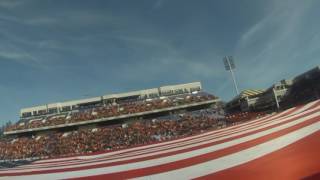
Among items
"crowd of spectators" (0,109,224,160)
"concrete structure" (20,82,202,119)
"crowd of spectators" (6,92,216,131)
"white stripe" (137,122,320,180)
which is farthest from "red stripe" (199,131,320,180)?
"concrete structure" (20,82,202,119)

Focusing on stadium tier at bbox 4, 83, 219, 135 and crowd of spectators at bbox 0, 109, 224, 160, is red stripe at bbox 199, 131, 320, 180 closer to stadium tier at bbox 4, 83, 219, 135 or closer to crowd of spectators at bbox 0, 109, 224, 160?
crowd of spectators at bbox 0, 109, 224, 160

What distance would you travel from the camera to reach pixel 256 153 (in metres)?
4.48

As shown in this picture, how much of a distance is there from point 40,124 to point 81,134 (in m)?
8.66

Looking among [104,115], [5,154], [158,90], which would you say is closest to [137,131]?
[104,115]

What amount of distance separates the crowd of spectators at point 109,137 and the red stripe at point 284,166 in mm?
22798

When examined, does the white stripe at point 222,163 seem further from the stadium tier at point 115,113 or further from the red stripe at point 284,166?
the stadium tier at point 115,113

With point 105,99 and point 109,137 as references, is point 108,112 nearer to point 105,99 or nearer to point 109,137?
point 105,99

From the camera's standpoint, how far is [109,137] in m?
31.4

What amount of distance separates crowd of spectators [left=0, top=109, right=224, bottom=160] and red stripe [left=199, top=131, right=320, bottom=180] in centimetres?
2280

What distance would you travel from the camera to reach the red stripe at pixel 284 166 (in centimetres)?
307

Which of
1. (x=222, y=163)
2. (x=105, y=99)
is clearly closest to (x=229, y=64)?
(x=105, y=99)

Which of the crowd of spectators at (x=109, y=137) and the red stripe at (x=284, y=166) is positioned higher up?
the crowd of spectators at (x=109, y=137)

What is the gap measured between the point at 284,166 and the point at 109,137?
29.2 m

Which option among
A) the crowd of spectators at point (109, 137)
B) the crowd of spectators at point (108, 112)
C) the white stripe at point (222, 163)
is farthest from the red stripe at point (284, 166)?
the crowd of spectators at point (108, 112)
